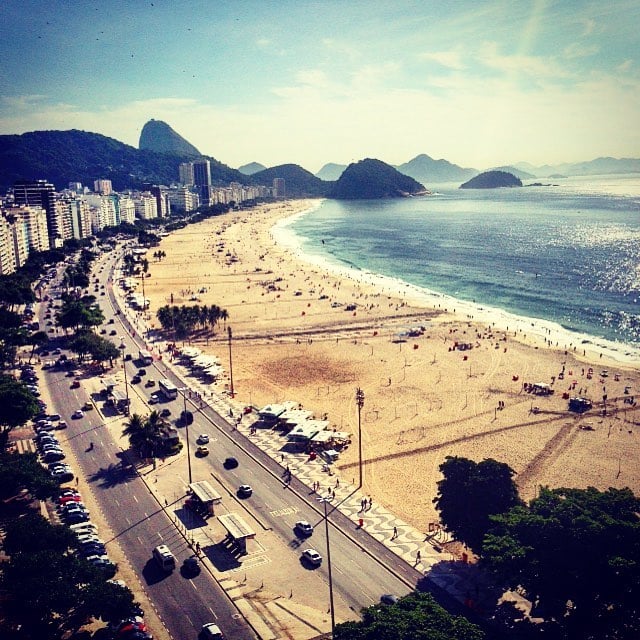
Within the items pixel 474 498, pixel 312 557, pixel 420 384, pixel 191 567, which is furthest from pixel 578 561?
pixel 420 384

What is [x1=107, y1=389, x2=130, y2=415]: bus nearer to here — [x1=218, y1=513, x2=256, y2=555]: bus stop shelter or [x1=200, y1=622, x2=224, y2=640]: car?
[x1=218, y1=513, x2=256, y2=555]: bus stop shelter

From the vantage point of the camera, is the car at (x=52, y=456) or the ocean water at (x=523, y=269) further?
the ocean water at (x=523, y=269)

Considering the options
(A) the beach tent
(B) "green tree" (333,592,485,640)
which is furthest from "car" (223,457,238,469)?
(B) "green tree" (333,592,485,640)

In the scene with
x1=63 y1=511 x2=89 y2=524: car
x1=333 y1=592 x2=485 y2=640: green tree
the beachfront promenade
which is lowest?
the beachfront promenade

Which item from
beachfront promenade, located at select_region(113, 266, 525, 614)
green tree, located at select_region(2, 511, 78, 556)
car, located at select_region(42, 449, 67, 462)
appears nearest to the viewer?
green tree, located at select_region(2, 511, 78, 556)

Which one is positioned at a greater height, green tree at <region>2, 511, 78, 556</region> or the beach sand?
green tree at <region>2, 511, 78, 556</region>

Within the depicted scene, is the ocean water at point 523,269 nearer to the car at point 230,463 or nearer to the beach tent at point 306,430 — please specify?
the beach tent at point 306,430

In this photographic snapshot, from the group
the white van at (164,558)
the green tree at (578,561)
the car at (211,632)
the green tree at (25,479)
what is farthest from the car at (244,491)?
the green tree at (578,561)
